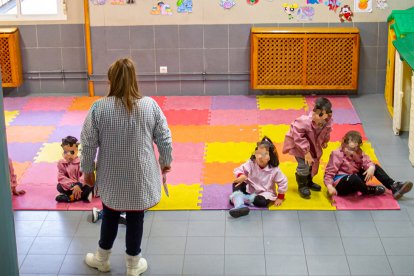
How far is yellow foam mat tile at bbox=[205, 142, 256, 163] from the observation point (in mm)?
7723

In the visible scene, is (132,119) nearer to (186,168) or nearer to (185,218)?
(185,218)

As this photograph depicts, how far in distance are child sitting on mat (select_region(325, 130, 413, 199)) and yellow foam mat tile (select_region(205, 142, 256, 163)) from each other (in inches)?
48.0

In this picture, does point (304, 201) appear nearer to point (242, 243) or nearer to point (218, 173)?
point (242, 243)

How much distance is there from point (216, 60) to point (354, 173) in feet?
11.5

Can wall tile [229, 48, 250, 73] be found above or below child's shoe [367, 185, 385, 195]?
above

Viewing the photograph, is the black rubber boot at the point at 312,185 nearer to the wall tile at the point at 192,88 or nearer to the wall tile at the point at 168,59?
the wall tile at the point at 192,88

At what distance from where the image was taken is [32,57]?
9945 millimetres

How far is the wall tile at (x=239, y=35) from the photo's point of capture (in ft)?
31.4

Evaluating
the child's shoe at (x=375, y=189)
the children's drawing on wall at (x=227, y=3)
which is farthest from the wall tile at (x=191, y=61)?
the child's shoe at (x=375, y=189)

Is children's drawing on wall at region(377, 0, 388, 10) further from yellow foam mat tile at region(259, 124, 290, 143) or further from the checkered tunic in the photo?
the checkered tunic

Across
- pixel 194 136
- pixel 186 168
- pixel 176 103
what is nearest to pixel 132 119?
pixel 186 168

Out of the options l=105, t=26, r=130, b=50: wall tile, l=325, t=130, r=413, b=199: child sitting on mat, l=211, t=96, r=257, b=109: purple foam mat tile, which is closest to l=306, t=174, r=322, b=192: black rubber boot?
l=325, t=130, r=413, b=199: child sitting on mat

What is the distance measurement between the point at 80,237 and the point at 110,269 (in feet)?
2.05

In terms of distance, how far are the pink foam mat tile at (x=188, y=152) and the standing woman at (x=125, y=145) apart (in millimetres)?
2418
